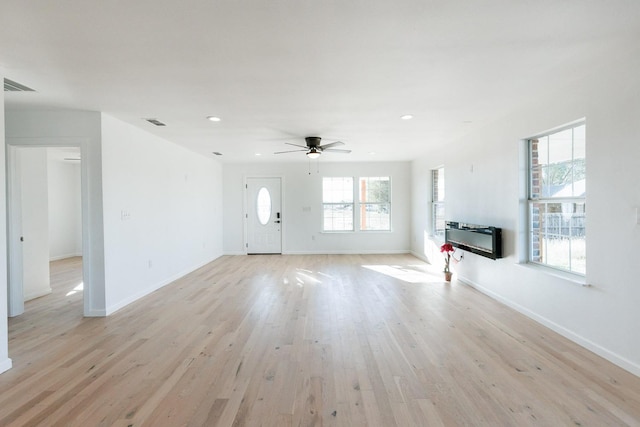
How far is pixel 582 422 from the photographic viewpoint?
187 cm

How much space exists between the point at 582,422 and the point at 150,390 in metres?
2.72

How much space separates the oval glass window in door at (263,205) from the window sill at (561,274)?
596 centimetres

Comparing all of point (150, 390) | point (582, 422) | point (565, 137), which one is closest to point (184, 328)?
point (150, 390)

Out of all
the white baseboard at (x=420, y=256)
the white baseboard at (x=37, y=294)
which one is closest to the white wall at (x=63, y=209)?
the white baseboard at (x=37, y=294)

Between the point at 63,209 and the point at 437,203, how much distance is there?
897 centimetres

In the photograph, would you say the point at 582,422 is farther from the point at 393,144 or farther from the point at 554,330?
the point at 393,144

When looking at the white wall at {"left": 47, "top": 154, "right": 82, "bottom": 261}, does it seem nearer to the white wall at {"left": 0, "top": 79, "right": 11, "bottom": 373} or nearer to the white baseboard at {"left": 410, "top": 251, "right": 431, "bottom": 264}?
the white wall at {"left": 0, "top": 79, "right": 11, "bottom": 373}

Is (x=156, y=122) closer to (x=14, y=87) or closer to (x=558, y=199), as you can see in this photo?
(x=14, y=87)

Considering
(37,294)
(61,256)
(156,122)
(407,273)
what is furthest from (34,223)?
(407,273)

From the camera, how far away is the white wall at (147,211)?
398cm

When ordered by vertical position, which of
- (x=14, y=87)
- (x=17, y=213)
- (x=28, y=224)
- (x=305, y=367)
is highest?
(x=14, y=87)

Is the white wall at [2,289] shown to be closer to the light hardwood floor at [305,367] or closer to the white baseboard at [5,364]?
the white baseboard at [5,364]

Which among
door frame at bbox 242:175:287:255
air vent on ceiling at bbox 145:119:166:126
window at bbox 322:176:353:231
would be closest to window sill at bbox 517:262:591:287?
air vent on ceiling at bbox 145:119:166:126

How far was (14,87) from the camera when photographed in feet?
9.73
